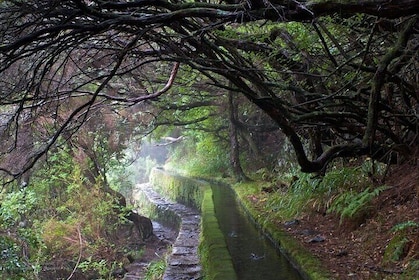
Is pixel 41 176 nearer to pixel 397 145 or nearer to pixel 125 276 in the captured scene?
pixel 125 276

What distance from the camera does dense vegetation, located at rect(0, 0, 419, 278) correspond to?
11.6 feet

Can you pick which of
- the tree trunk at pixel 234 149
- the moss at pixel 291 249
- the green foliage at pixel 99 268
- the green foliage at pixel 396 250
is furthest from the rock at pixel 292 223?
the tree trunk at pixel 234 149

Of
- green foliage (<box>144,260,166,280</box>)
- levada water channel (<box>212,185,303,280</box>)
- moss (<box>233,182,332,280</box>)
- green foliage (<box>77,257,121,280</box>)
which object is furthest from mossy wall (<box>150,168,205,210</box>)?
moss (<box>233,182,332,280</box>)

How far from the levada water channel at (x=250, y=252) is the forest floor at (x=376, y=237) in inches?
18.2

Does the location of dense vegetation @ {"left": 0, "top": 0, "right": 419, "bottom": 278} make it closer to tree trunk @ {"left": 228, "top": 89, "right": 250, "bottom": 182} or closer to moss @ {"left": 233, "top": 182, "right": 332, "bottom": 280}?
tree trunk @ {"left": 228, "top": 89, "right": 250, "bottom": 182}

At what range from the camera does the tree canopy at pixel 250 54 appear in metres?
3.32

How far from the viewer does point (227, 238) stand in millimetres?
7934

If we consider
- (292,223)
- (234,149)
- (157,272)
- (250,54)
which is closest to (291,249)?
(292,223)

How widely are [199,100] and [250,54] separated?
9764mm

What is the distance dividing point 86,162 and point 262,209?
6323 mm

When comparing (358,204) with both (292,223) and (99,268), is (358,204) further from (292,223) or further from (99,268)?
(99,268)

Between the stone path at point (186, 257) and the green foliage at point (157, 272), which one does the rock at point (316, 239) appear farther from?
the green foliage at point (157, 272)

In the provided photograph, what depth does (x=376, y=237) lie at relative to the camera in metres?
5.47

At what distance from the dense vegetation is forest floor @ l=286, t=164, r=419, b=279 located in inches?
4.4
